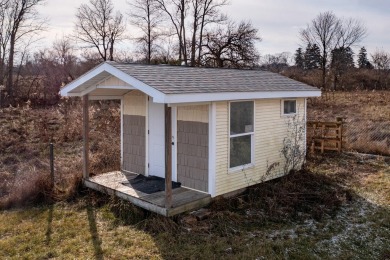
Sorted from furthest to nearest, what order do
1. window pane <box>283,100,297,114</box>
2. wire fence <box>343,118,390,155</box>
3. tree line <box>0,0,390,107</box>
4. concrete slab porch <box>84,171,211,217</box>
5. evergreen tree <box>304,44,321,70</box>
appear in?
evergreen tree <box>304,44,321,70</box> → tree line <box>0,0,390,107</box> → wire fence <box>343,118,390,155</box> → window pane <box>283,100,297,114</box> → concrete slab porch <box>84,171,211,217</box>

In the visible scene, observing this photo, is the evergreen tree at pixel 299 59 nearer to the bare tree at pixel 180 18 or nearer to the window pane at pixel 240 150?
the bare tree at pixel 180 18

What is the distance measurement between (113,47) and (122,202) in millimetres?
21000

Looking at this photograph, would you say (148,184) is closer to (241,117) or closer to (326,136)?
(241,117)

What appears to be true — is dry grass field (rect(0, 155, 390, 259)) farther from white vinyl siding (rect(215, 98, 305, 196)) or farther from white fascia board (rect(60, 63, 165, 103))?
white fascia board (rect(60, 63, 165, 103))

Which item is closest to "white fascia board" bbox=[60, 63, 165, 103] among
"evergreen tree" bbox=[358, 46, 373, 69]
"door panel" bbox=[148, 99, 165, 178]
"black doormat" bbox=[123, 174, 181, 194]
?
"door panel" bbox=[148, 99, 165, 178]

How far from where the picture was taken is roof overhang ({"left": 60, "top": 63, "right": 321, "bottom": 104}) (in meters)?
5.73

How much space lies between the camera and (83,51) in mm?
26062

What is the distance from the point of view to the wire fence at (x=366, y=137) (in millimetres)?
11734

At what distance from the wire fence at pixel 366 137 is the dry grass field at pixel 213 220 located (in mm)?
1789

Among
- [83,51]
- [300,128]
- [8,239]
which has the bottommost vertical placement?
[8,239]

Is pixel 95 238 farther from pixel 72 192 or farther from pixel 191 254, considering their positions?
pixel 72 192

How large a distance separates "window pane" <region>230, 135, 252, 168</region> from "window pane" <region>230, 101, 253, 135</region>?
0.52ft

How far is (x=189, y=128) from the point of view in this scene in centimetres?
712

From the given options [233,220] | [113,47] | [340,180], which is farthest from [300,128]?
[113,47]
